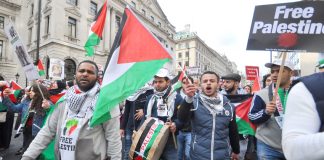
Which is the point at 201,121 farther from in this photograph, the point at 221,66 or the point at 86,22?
the point at 221,66

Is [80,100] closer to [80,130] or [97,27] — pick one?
[80,130]

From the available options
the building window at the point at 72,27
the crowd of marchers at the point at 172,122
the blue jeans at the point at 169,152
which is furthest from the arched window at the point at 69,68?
the blue jeans at the point at 169,152

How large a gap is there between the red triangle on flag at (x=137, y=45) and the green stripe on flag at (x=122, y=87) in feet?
0.24

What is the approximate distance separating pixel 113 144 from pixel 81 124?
38 cm

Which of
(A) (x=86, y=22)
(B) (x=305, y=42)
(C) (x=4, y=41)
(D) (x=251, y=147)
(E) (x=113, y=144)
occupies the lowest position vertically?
(D) (x=251, y=147)

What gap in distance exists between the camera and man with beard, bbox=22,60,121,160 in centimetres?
281

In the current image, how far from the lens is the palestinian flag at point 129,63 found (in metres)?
2.87

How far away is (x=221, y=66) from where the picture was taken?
123750 mm

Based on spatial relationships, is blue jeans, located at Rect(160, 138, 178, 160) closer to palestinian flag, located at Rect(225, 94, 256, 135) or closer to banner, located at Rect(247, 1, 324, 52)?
palestinian flag, located at Rect(225, 94, 256, 135)

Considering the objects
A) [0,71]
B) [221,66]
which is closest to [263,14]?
[0,71]

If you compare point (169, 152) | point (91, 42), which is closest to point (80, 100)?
point (169, 152)

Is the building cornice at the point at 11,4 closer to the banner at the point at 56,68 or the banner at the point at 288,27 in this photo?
the banner at the point at 56,68

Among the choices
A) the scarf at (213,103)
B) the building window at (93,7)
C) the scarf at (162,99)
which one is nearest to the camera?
the scarf at (213,103)

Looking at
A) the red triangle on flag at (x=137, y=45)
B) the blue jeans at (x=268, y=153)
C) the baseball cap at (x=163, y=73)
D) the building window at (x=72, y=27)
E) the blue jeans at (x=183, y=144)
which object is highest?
the building window at (x=72, y=27)
